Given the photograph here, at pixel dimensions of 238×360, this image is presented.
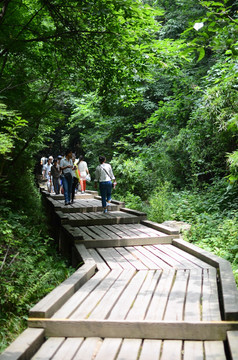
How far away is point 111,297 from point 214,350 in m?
1.56

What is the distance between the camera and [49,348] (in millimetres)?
3434

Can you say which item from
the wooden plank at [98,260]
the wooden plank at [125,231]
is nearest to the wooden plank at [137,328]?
the wooden plank at [98,260]

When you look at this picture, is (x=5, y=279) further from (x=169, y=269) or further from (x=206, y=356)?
(x=206, y=356)

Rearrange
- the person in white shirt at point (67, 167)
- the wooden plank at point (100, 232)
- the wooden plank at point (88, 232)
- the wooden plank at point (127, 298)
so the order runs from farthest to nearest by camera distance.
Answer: the person in white shirt at point (67, 167)
the wooden plank at point (100, 232)
the wooden plank at point (88, 232)
the wooden plank at point (127, 298)

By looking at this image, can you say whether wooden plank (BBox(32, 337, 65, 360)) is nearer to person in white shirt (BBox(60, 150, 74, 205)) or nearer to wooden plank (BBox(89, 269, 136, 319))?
wooden plank (BBox(89, 269, 136, 319))

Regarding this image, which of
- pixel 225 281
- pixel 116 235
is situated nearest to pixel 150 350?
pixel 225 281

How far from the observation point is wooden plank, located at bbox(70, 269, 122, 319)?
397 cm

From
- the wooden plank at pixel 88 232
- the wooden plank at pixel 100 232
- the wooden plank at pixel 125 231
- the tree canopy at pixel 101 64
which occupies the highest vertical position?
the tree canopy at pixel 101 64

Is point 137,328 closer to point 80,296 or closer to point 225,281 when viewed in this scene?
point 80,296

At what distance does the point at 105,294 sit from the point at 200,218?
23.8ft

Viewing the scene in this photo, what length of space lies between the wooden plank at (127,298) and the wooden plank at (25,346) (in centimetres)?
79

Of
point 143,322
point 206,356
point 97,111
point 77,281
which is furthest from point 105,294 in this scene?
point 97,111

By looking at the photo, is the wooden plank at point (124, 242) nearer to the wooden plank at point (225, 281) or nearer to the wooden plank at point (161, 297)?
the wooden plank at point (225, 281)

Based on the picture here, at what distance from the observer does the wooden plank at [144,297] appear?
392 centimetres
